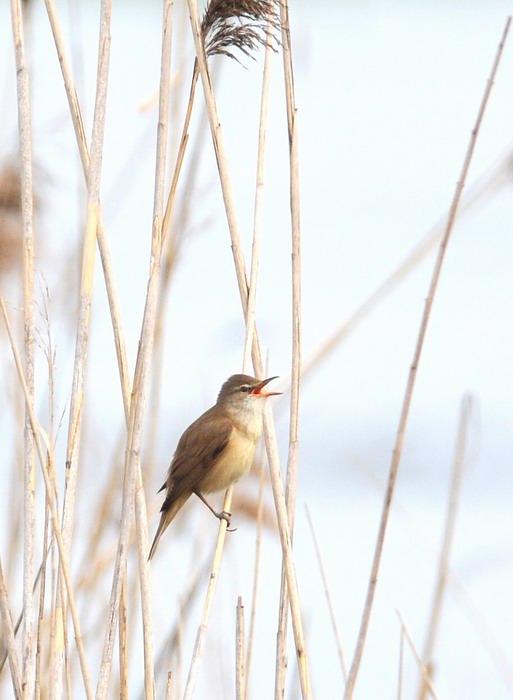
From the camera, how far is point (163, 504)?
3301 millimetres

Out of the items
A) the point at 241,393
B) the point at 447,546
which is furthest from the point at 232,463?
the point at 447,546

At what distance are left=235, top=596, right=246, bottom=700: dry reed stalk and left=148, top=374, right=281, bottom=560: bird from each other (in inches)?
36.1

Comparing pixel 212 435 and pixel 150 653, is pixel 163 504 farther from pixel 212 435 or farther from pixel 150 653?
pixel 150 653

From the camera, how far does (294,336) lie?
7.91 feet

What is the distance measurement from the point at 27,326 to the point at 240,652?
83cm

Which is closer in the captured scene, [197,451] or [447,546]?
[447,546]

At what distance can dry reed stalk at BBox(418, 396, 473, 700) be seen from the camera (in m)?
2.61

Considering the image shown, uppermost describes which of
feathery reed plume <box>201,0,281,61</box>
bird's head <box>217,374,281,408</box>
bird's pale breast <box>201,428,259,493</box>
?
feathery reed plume <box>201,0,281,61</box>

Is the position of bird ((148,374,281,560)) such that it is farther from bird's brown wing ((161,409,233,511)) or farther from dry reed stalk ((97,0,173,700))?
dry reed stalk ((97,0,173,700))

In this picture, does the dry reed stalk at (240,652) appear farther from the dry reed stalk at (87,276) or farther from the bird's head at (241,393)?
the bird's head at (241,393)

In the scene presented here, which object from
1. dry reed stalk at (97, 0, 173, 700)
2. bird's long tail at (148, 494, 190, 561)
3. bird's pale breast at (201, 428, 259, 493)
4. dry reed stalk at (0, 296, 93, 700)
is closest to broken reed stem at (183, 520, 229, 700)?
dry reed stalk at (97, 0, 173, 700)

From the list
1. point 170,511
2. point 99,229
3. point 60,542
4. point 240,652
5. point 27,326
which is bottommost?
point 240,652

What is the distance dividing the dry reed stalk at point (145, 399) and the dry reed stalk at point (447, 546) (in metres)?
0.74

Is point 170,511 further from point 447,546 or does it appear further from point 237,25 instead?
point 237,25
